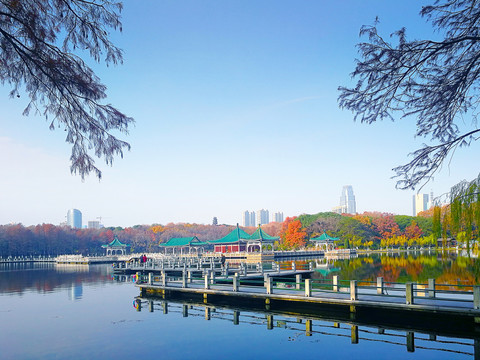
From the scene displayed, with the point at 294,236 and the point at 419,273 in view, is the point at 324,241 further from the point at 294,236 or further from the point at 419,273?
the point at 419,273

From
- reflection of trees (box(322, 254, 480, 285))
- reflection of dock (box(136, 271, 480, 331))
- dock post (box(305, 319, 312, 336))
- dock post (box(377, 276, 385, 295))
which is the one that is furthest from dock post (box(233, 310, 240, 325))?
reflection of trees (box(322, 254, 480, 285))

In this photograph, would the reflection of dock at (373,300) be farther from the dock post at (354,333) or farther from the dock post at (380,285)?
the dock post at (354,333)

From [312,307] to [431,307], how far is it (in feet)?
19.3

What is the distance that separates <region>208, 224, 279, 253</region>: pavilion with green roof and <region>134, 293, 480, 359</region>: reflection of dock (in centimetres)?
5206

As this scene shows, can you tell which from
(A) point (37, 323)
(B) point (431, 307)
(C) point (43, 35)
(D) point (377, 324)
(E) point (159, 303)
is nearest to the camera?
(C) point (43, 35)

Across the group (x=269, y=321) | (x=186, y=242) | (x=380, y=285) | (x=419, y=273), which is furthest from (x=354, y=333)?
(x=186, y=242)

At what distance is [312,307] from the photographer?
20.4 m

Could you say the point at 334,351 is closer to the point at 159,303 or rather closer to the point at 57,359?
the point at 57,359

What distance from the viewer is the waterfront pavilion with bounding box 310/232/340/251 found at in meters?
94.7

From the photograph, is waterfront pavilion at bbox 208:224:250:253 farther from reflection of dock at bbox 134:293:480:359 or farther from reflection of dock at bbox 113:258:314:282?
reflection of dock at bbox 134:293:480:359

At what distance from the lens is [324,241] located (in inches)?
3750

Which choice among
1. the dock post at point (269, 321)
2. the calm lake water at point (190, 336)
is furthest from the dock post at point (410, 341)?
the dock post at point (269, 321)

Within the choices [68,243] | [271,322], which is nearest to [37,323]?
[271,322]

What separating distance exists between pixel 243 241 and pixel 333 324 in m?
61.6
